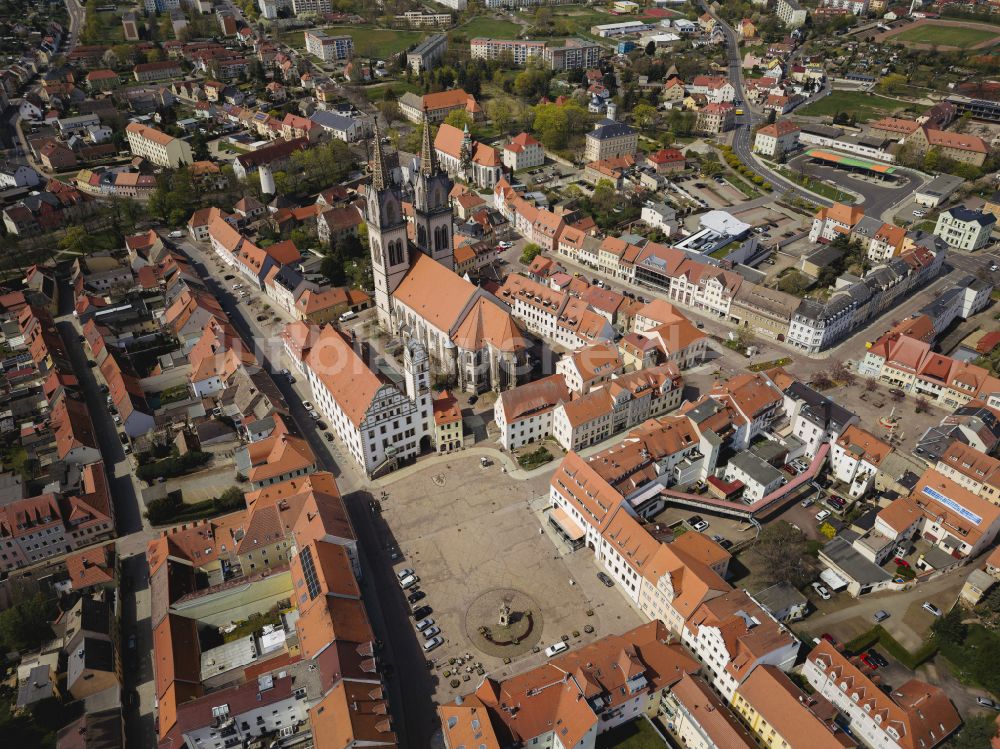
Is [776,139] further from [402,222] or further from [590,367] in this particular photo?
[402,222]

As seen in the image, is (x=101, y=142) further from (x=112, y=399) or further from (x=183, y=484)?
(x=183, y=484)

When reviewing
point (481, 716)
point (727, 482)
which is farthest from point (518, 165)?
point (481, 716)

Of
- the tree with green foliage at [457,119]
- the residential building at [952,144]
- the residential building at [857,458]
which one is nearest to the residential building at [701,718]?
the residential building at [857,458]

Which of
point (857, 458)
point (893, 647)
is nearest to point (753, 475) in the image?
point (857, 458)

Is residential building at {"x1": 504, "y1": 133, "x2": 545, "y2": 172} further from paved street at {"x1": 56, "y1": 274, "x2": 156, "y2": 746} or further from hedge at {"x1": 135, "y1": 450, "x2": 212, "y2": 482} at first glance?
hedge at {"x1": 135, "y1": 450, "x2": 212, "y2": 482}

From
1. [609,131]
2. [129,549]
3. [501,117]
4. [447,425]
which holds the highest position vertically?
[501,117]
